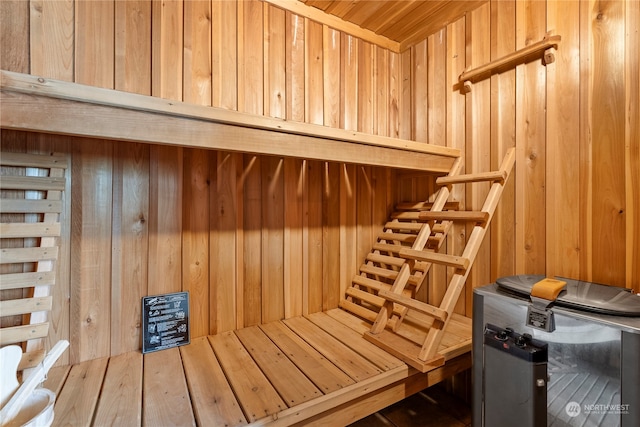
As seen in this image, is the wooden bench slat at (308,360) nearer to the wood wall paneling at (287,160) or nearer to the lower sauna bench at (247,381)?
the lower sauna bench at (247,381)

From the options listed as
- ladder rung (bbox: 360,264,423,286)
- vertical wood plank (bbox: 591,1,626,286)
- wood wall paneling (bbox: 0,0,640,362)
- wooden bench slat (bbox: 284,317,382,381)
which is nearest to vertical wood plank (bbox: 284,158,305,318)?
wood wall paneling (bbox: 0,0,640,362)

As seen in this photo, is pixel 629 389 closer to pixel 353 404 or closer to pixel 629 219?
pixel 629 219

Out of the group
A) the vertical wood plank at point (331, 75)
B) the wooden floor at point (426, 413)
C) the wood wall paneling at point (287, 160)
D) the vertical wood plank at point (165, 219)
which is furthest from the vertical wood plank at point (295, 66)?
the wooden floor at point (426, 413)

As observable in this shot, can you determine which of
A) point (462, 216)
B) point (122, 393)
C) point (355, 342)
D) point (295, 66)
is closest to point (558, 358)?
point (462, 216)

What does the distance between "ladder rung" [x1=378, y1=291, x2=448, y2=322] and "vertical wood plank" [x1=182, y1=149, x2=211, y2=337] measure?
949mm

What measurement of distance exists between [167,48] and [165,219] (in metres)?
0.83

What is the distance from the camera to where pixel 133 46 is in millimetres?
1346

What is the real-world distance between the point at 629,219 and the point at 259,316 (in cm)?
178

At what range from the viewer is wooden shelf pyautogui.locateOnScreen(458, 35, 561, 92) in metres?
1.38

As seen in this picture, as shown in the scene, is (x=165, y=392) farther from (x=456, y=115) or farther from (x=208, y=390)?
(x=456, y=115)

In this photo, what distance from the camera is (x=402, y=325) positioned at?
1.67 m

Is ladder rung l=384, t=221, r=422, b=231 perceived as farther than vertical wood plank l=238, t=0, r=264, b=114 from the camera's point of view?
Yes

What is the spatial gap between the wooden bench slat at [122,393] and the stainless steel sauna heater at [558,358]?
1199mm

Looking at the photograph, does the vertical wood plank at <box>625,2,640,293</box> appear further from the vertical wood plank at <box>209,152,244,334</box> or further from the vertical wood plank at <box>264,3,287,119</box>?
the vertical wood plank at <box>209,152,244,334</box>
